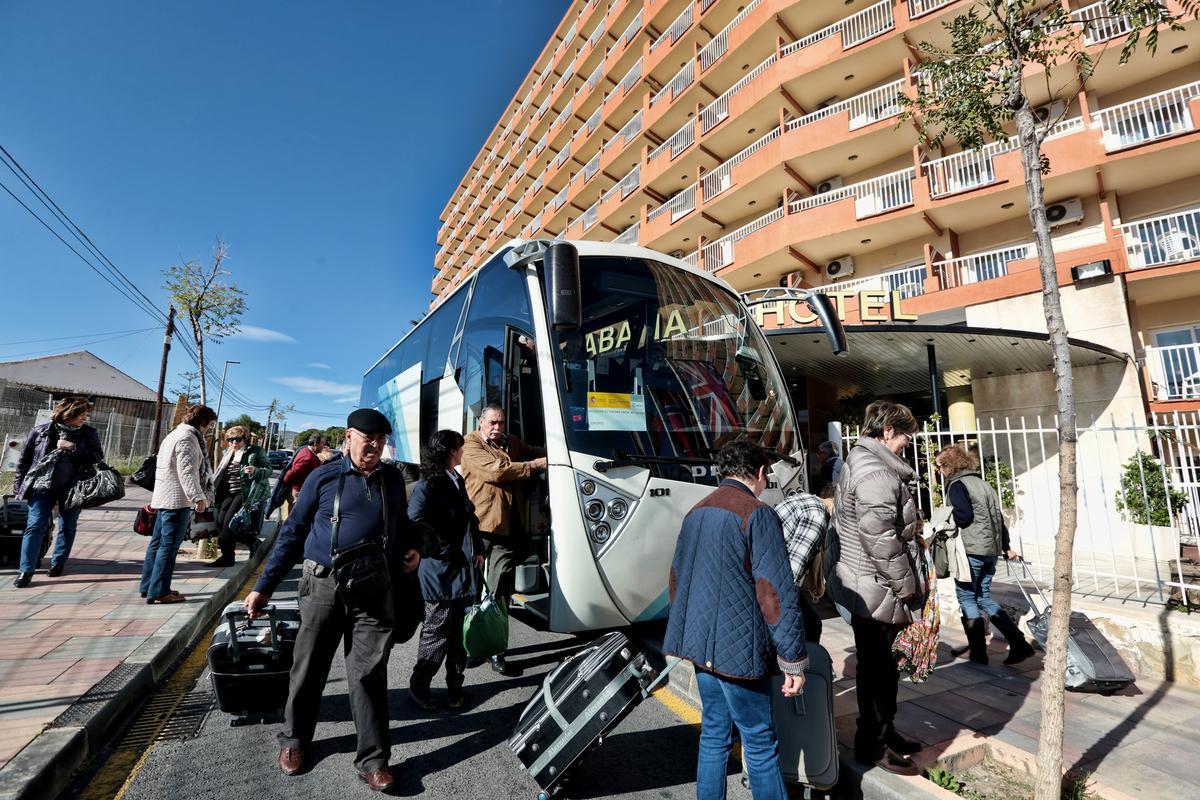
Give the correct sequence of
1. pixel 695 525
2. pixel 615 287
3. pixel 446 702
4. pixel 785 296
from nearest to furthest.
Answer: pixel 695 525 < pixel 446 702 < pixel 615 287 < pixel 785 296

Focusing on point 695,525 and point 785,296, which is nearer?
point 695,525

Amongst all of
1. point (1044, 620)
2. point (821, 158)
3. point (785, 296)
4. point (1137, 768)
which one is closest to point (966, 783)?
point (1137, 768)

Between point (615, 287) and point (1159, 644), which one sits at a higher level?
point (615, 287)

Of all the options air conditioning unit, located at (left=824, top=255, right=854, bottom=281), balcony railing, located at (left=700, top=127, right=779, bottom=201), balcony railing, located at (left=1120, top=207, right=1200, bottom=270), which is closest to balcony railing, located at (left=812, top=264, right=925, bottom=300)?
air conditioning unit, located at (left=824, top=255, right=854, bottom=281)

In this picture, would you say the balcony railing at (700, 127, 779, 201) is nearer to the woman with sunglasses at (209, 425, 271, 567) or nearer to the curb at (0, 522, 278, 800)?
the woman with sunglasses at (209, 425, 271, 567)

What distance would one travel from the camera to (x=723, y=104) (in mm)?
21406

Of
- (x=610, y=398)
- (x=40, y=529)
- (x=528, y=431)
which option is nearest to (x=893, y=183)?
Result: (x=528, y=431)

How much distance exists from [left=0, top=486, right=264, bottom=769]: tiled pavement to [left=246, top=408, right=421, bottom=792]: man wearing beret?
46.8 inches

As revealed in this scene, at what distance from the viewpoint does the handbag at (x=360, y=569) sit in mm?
2723

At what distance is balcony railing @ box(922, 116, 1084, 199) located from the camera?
575 inches

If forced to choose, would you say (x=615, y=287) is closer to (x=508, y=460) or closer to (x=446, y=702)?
(x=508, y=460)

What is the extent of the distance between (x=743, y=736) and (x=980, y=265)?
17186mm

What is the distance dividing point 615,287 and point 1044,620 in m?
4.06

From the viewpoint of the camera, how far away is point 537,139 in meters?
40.8
